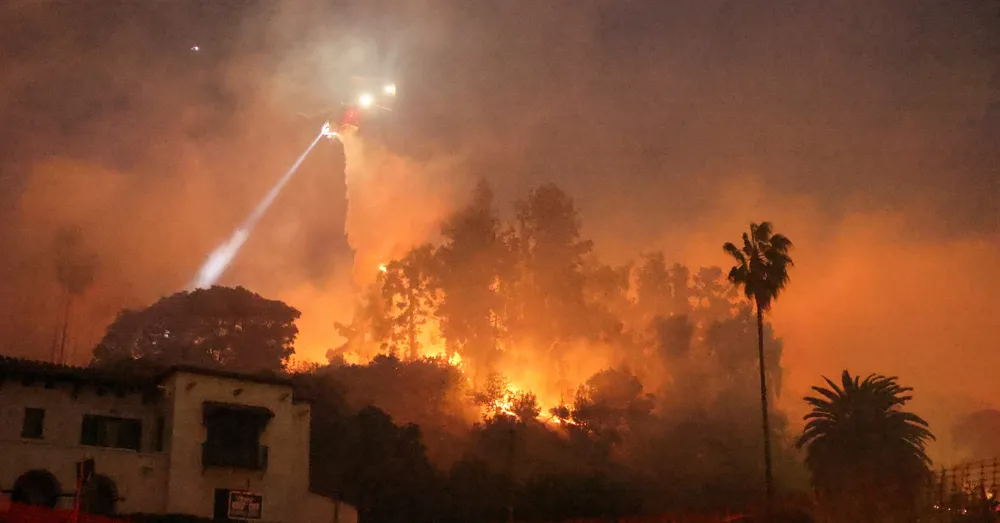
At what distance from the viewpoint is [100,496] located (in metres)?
44.8

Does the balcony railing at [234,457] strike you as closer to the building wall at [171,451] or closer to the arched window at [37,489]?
the building wall at [171,451]

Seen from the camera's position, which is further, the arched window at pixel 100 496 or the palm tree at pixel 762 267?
the palm tree at pixel 762 267

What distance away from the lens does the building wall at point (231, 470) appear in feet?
155

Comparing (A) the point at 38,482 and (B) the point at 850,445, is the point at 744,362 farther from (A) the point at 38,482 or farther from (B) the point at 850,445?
(A) the point at 38,482

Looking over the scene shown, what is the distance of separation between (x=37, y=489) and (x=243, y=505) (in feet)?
31.9

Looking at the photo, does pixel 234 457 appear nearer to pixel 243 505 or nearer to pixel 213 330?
pixel 243 505

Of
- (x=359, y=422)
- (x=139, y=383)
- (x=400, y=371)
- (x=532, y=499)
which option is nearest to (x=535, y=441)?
(x=400, y=371)

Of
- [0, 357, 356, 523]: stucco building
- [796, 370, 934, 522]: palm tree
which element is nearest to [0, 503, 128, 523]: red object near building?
[0, 357, 356, 523]: stucco building

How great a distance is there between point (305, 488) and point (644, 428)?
51641mm

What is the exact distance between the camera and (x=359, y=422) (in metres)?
64.4

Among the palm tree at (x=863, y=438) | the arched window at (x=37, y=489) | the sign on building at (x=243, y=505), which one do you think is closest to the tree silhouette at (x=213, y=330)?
the sign on building at (x=243, y=505)

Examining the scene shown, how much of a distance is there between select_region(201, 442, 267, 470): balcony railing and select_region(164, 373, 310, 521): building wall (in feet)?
1.03

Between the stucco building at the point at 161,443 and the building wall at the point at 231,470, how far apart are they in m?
0.05

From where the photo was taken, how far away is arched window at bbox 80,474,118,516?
44000mm
